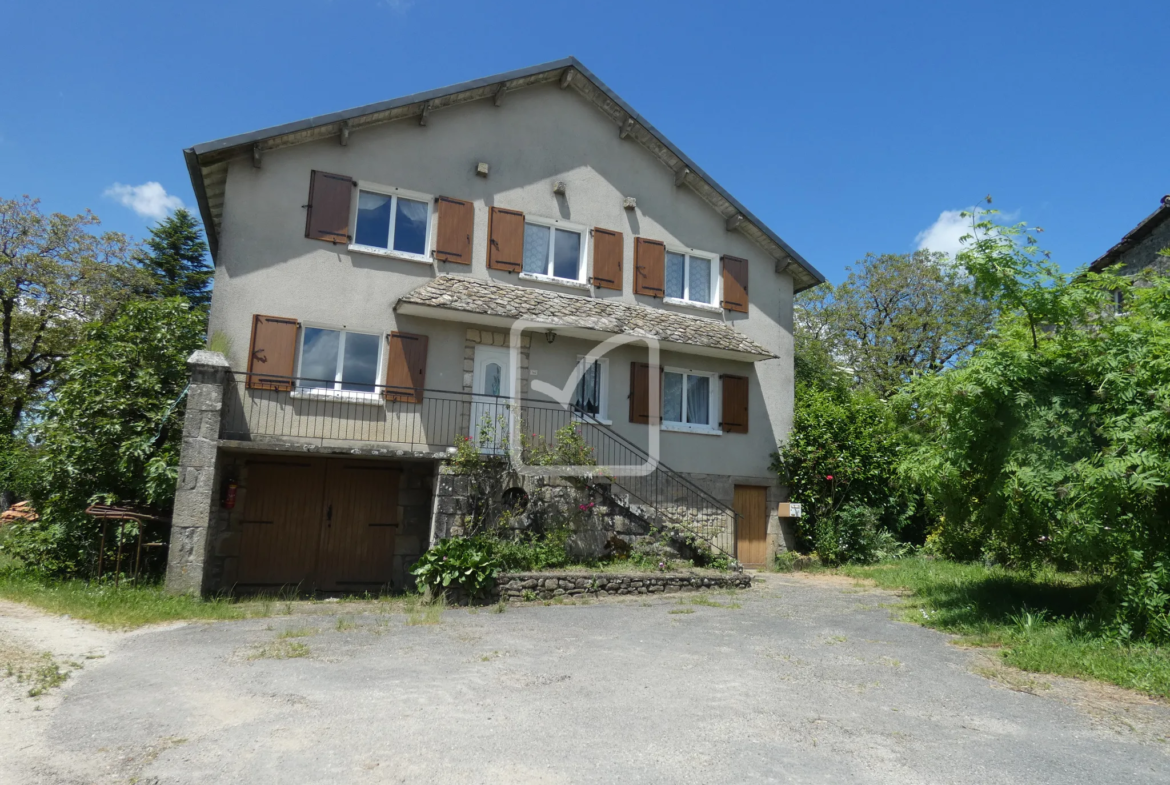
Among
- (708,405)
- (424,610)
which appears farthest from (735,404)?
(424,610)

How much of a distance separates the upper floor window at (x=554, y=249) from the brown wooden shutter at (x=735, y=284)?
10.3ft

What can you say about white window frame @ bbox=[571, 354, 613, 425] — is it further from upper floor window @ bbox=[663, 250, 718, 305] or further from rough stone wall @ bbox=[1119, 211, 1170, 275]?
rough stone wall @ bbox=[1119, 211, 1170, 275]

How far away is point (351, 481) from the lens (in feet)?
42.7

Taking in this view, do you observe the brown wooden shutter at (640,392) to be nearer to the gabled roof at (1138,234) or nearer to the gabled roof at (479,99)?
the gabled roof at (479,99)

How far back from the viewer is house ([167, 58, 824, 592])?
11.8 metres

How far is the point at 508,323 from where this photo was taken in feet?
42.4

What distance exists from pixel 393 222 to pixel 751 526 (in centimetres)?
885

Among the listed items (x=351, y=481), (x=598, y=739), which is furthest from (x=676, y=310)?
(x=598, y=739)

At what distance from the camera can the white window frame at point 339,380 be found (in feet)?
39.0

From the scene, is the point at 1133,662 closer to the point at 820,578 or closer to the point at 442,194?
the point at 820,578

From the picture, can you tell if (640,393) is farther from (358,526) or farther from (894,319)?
(894,319)

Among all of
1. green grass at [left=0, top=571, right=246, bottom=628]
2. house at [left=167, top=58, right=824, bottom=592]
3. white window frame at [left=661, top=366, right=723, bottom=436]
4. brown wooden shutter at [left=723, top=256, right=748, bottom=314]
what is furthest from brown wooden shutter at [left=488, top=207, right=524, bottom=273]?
green grass at [left=0, top=571, right=246, bottom=628]

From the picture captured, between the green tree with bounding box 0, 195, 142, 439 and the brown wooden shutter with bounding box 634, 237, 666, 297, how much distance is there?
16026 millimetres

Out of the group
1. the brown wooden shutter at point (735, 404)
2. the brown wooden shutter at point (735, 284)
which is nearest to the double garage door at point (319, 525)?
the brown wooden shutter at point (735, 404)
